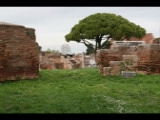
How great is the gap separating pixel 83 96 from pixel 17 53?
4.40 metres

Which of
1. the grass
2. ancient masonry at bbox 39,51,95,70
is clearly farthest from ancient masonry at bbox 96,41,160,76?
ancient masonry at bbox 39,51,95,70

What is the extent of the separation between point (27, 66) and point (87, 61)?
2655cm

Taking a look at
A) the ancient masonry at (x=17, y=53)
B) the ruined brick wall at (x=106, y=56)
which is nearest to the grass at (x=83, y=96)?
the ancient masonry at (x=17, y=53)

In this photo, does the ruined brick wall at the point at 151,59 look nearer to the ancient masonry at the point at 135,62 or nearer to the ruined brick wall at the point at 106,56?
the ancient masonry at the point at 135,62

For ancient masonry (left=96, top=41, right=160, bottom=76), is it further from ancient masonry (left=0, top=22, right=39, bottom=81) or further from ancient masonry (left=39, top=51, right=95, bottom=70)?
ancient masonry (left=39, top=51, right=95, bottom=70)

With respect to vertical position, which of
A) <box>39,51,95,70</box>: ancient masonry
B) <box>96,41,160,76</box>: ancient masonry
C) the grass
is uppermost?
<box>96,41,160,76</box>: ancient masonry

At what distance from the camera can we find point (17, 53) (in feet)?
42.4

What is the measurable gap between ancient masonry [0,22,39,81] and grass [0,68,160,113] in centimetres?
44

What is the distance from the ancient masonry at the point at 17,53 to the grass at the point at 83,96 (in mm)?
444

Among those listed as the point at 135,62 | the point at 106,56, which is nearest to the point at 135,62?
the point at 135,62

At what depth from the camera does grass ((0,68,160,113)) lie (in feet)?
26.2

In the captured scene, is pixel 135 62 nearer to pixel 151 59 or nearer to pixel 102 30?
pixel 151 59

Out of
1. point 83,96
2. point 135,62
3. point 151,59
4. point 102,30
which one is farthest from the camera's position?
point 102,30
